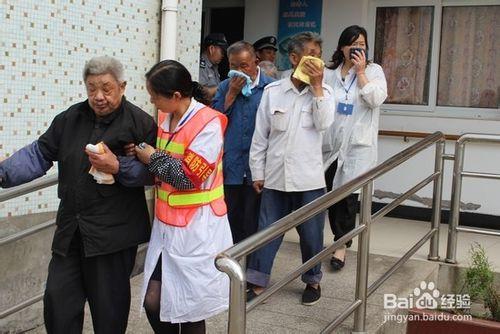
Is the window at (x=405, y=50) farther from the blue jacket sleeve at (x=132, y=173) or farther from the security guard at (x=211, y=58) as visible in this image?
the blue jacket sleeve at (x=132, y=173)

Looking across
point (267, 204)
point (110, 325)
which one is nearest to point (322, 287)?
point (267, 204)

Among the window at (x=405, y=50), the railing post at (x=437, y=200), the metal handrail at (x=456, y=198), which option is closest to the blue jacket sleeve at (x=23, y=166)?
the railing post at (x=437, y=200)

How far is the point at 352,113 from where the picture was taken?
14.4 ft

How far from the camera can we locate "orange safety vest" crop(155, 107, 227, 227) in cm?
277

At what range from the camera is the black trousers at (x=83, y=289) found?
9.23 ft

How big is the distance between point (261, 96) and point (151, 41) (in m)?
1.03

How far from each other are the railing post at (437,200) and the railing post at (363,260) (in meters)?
1.25

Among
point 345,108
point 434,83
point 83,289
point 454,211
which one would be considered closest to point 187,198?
point 83,289

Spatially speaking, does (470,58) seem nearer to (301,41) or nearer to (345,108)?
(345,108)

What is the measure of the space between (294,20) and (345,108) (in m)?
2.81

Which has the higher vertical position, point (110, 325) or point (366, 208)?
point (366, 208)

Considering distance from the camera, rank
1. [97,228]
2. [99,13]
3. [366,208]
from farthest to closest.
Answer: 1. [99,13]
2. [366,208]
3. [97,228]

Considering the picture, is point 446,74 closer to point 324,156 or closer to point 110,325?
point 324,156

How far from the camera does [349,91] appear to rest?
14.4 ft
